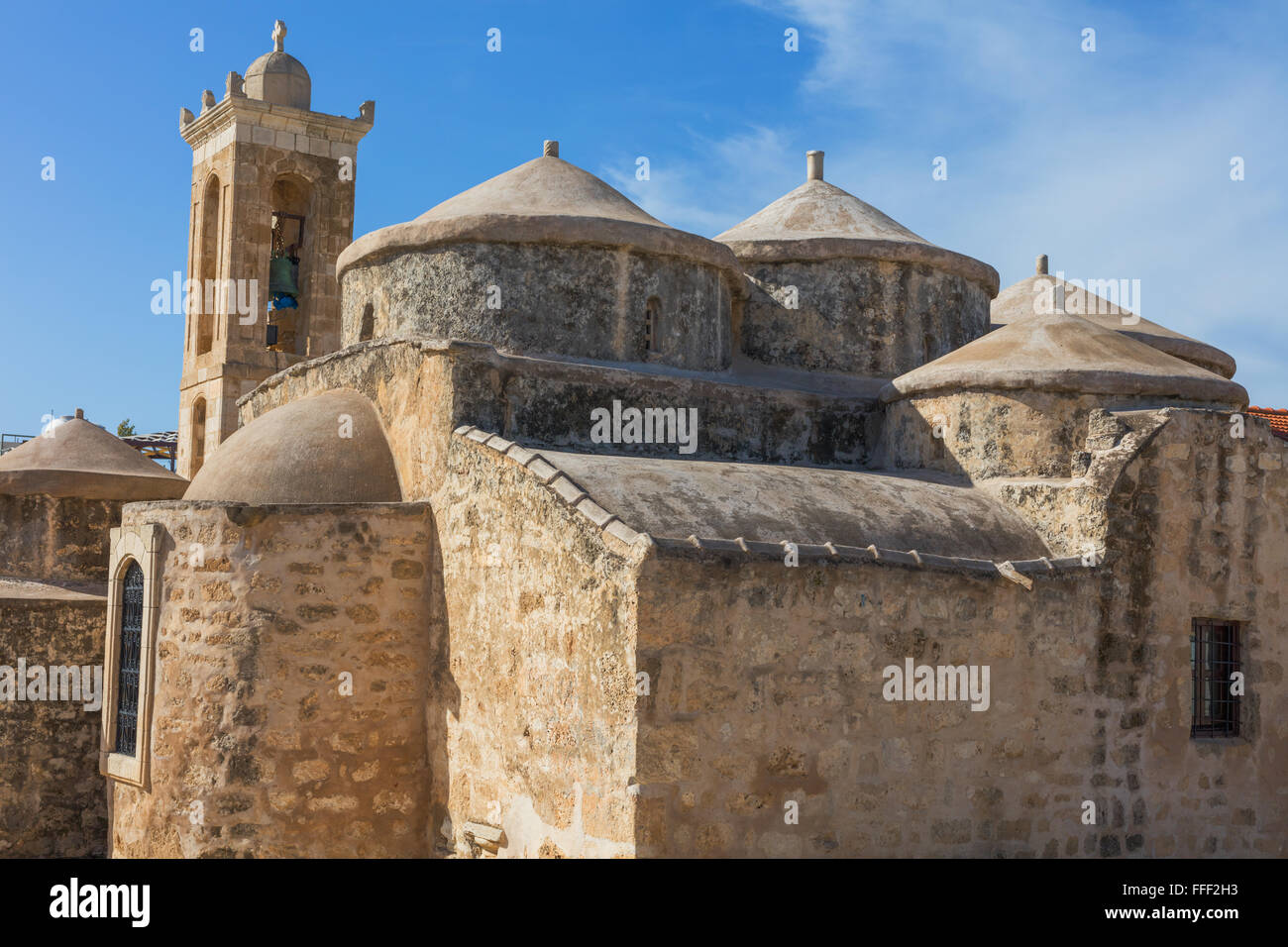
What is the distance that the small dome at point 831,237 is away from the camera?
12219 mm

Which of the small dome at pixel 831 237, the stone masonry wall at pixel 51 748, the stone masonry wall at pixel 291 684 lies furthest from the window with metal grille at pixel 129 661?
the small dome at pixel 831 237

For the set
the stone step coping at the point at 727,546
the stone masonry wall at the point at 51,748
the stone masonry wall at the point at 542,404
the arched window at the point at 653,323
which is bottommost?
the stone masonry wall at the point at 51,748

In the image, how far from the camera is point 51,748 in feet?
36.8

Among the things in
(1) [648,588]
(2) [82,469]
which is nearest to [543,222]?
(1) [648,588]

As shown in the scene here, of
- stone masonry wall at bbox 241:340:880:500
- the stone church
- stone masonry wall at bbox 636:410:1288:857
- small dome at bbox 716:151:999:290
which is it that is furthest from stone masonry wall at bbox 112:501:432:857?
small dome at bbox 716:151:999:290

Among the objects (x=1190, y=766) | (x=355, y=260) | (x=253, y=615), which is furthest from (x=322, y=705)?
(x=1190, y=766)

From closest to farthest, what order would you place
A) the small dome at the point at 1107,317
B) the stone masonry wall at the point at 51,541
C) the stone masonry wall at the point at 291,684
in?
the stone masonry wall at the point at 291,684 < the stone masonry wall at the point at 51,541 < the small dome at the point at 1107,317

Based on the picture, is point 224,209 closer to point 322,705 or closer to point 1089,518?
point 322,705

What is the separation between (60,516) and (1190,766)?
9188mm

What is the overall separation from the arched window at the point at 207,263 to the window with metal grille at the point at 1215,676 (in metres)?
13.3

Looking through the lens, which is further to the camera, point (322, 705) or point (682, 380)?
point (682, 380)

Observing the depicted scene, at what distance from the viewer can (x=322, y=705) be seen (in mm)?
8797

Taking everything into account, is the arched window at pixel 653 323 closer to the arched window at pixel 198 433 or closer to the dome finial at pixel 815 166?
the dome finial at pixel 815 166

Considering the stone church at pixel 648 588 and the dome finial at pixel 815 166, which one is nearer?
the stone church at pixel 648 588
